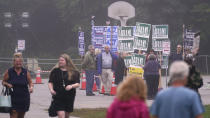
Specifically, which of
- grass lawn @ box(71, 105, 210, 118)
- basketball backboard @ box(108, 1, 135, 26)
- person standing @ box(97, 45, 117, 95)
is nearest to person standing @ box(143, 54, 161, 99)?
person standing @ box(97, 45, 117, 95)

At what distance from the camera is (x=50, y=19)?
6769 centimetres

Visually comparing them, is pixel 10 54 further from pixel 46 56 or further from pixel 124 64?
pixel 124 64

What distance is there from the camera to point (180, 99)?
5.86 meters

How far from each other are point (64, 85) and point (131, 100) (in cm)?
430

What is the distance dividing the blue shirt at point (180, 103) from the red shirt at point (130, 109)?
201 millimetres

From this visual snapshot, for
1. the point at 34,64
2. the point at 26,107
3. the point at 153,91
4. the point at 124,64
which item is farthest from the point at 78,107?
the point at 34,64

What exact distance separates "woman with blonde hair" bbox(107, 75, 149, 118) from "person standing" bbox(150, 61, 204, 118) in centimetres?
21

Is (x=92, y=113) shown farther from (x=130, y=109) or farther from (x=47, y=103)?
(x=130, y=109)

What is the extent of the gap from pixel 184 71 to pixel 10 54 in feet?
183

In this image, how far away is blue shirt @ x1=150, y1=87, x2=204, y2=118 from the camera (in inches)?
230

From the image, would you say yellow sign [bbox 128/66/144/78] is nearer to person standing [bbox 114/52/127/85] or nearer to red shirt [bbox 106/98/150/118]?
person standing [bbox 114/52/127/85]

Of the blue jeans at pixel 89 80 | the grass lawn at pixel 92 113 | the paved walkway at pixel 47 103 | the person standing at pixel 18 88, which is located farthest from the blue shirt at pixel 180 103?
the blue jeans at pixel 89 80

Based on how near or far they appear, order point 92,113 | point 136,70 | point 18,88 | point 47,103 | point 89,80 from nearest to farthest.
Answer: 1. point 18,88
2. point 92,113
3. point 47,103
4. point 136,70
5. point 89,80

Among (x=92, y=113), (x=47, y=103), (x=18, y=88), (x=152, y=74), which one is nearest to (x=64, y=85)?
(x=18, y=88)
